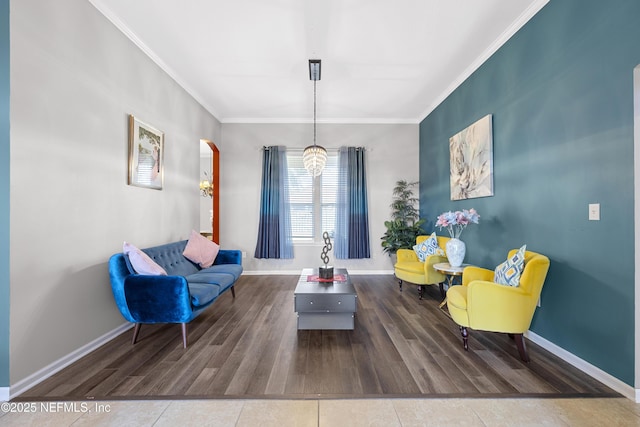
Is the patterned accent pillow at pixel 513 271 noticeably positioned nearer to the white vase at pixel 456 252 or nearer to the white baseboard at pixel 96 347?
the white baseboard at pixel 96 347

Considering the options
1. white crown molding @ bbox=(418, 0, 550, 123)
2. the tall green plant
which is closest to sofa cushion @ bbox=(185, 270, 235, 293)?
the tall green plant

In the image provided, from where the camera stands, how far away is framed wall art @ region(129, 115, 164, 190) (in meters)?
3.10

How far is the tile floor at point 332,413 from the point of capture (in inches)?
66.9

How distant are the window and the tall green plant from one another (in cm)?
116

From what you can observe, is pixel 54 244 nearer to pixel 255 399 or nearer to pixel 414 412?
pixel 255 399

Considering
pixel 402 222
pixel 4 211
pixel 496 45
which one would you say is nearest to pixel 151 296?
pixel 4 211

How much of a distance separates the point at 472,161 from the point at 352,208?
8.11 feet

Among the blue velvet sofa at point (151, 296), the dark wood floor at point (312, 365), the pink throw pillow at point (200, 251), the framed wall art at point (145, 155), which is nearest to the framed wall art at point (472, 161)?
the dark wood floor at point (312, 365)

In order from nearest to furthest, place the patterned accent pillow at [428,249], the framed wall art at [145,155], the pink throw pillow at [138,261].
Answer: the pink throw pillow at [138,261], the framed wall art at [145,155], the patterned accent pillow at [428,249]

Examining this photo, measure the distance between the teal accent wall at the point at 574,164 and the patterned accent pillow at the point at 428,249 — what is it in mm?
870

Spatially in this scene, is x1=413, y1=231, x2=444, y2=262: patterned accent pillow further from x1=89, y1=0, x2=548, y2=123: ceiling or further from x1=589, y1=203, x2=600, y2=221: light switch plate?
x1=89, y1=0, x2=548, y2=123: ceiling

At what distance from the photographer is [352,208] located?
5.80m

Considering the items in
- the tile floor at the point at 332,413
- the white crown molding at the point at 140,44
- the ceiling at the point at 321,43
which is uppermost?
the ceiling at the point at 321,43

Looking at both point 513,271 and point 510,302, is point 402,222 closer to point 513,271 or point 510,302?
point 513,271
